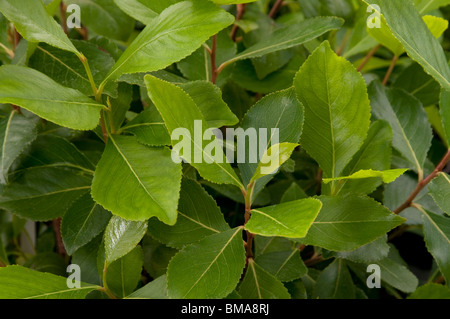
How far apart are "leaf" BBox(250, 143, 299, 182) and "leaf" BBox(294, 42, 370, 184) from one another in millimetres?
83

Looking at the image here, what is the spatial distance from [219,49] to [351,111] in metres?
0.24

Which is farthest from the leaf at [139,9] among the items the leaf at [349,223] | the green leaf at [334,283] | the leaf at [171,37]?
the green leaf at [334,283]

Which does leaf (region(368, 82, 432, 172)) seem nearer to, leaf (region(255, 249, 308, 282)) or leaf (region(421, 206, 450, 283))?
leaf (region(421, 206, 450, 283))

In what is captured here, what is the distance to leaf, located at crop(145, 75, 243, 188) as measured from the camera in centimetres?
41

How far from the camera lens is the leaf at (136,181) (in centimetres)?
42

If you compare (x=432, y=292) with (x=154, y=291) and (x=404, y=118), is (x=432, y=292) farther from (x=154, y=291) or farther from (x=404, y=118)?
(x=154, y=291)

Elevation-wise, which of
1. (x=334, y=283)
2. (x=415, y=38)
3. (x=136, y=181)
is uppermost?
(x=415, y=38)

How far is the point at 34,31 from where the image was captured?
46 cm

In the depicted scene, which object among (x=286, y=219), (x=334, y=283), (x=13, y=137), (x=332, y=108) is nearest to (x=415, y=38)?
(x=332, y=108)

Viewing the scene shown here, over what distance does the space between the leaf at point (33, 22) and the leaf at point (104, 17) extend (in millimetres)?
188

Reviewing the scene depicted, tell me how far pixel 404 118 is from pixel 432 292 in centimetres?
23

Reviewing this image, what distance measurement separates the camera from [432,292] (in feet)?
1.86
